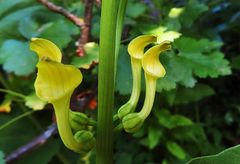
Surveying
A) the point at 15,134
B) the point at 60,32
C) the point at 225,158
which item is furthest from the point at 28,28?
the point at 225,158

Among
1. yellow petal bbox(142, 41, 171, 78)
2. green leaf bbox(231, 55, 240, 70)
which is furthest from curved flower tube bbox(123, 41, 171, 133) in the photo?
green leaf bbox(231, 55, 240, 70)

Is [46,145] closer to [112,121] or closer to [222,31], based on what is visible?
[112,121]

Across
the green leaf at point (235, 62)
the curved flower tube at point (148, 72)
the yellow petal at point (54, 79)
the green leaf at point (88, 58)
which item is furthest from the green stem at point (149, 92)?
the green leaf at point (235, 62)

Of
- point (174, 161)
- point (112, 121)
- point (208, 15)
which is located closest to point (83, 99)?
point (174, 161)

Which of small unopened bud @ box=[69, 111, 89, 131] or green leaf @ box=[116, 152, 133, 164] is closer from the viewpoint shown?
small unopened bud @ box=[69, 111, 89, 131]

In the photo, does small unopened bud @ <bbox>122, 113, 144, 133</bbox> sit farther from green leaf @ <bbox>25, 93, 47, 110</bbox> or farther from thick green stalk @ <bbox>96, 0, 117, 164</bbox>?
green leaf @ <bbox>25, 93, 47, 110</bbox>
